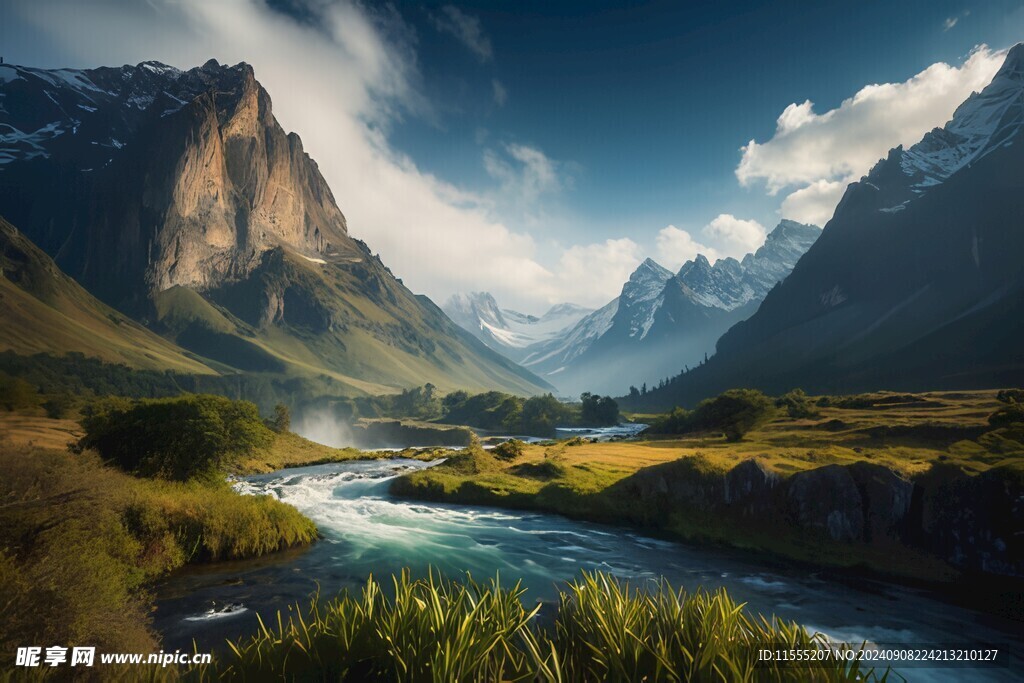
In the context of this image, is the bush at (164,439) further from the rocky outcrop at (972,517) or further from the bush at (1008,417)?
the bush at (1008,417)

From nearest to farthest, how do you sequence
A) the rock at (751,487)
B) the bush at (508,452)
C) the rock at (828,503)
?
the rock at (828,503), the rock at (751,487), the bush at (508,452)

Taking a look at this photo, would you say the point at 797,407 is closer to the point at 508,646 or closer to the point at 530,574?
the point at 530,574

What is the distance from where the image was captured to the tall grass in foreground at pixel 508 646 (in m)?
8.39

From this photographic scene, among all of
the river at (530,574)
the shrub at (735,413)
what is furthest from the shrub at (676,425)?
the river at (530,574)

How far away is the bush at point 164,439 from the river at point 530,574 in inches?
430

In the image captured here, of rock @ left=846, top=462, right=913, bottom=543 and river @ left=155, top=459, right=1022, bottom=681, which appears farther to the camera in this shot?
rock @ left=846, top=462, right=913, bottom=543

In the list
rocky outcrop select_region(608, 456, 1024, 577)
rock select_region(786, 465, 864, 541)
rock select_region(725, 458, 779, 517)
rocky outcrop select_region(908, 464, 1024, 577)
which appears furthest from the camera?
rock select_region(725, 458, 779, 517)

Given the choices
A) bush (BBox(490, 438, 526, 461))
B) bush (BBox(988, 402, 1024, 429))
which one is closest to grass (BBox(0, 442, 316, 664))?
bush (BBox(490, 438, 526, 461))

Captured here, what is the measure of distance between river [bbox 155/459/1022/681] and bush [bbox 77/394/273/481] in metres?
10.9

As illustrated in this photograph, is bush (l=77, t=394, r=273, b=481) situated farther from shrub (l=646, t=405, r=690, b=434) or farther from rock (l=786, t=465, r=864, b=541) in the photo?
shrub (l=646, t=405, r=690, b=434)

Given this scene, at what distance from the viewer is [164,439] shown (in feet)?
135

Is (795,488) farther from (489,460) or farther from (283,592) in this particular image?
(489,460)

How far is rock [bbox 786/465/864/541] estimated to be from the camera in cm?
3309

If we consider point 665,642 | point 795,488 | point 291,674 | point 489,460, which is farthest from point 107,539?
point 489,460
